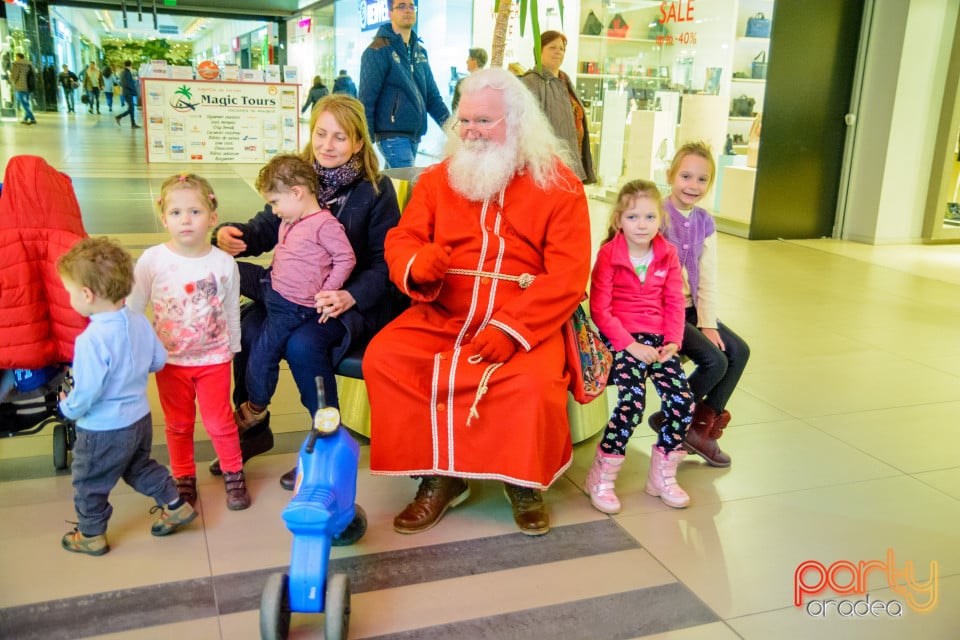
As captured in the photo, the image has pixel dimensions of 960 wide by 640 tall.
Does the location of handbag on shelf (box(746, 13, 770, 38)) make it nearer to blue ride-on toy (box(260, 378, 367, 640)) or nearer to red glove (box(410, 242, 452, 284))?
red glove (box(410, 242, 452, 284))

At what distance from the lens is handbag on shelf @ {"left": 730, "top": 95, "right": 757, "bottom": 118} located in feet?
25.3

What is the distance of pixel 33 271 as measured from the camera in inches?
95.2

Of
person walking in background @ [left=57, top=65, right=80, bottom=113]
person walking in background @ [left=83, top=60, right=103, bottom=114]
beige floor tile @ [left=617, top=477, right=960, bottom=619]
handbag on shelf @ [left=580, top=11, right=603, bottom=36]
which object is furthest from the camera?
person walking in background @ [left=83, top=60, right=103, bottom=114]

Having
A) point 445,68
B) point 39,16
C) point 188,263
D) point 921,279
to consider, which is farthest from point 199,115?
point 39,16

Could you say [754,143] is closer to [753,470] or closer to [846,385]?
[846,385]

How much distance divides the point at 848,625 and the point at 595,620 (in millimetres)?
632

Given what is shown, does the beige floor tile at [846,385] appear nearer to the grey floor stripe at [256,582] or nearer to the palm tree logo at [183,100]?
the grey floor stripe at [256,582]

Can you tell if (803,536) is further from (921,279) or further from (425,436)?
(921,279)

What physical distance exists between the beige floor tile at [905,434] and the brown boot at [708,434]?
0.58m

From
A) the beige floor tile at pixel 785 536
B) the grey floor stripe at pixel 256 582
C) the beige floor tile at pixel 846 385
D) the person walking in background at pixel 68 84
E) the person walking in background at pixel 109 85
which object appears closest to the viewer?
the grey floor stripe at pixel 256 582

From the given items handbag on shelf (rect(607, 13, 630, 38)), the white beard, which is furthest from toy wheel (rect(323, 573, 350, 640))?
handbag on shelf (rect(607, 13, 630, 38))

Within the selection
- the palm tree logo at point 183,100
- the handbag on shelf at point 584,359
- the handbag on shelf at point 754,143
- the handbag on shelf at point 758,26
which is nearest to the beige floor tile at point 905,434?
the handbag on shelf at point 584,359

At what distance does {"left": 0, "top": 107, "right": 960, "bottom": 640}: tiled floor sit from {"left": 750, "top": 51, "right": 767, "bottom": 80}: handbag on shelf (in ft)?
14.7

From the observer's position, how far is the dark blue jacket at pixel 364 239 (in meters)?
2.66
